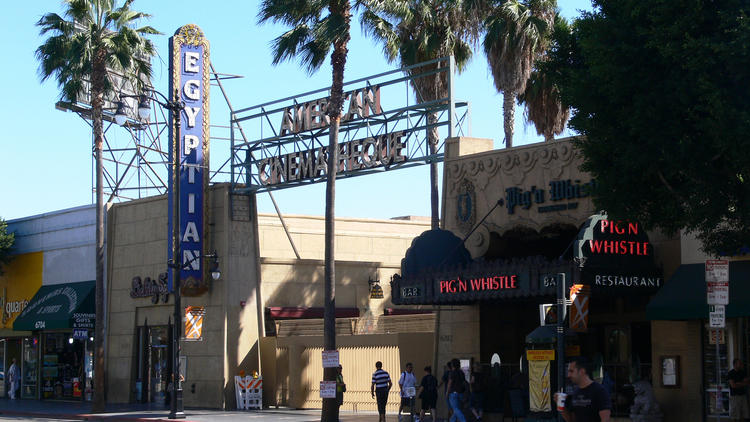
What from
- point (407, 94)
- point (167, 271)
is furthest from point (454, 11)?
point (167, 271)

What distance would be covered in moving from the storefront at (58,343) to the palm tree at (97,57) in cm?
527

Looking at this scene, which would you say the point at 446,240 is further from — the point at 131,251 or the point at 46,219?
the point at 46,219

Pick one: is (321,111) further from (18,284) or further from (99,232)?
(18,284)

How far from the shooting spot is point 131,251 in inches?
1527

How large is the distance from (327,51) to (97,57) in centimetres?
978

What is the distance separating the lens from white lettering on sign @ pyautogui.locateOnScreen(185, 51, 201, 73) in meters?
35.0

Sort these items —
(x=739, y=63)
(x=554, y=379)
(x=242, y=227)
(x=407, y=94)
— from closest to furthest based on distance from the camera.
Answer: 1. (x=739, y=63)
2. (x=554, y=379)
3. (x=407, y=94)
4. (x=242, y=227)

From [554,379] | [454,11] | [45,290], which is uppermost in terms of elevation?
[454,11]

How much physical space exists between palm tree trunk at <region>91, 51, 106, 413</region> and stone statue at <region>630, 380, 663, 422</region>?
1795 cm

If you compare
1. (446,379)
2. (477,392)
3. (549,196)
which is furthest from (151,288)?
(549,196)

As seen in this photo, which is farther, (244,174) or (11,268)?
(11,268)

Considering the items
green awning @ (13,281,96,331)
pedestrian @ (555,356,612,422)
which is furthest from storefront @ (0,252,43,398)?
pedestrian @ (555,356,612,422)

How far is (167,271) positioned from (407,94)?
1131 centimetres

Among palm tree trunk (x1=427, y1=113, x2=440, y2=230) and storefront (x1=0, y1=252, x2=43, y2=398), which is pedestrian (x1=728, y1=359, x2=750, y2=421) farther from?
storefront (x1=0, y1=252, x2=43, y2=398)
